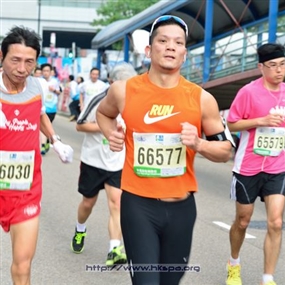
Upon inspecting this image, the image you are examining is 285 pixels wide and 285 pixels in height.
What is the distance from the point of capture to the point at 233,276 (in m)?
6.59

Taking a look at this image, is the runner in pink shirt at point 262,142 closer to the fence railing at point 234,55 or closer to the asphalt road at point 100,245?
the asphalt road at point 100,245

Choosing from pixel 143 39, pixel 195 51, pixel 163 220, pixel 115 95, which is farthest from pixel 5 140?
pixel 195 51

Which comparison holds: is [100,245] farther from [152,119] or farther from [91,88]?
[91,88]

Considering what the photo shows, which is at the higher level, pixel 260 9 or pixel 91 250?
pixel 260 9

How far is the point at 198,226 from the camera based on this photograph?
9484 mm

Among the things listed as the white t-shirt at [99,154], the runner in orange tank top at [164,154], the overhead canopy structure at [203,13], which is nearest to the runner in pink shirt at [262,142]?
the white t-shirt at [99,154]

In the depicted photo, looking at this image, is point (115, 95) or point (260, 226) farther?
point (260, 226)

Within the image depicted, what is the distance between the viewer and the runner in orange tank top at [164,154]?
4379mm

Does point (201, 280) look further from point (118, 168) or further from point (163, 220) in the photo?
point (163, 220)

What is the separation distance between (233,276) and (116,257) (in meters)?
1.17

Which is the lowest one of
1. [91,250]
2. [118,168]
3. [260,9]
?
[91,250]

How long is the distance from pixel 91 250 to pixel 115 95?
3.55 m

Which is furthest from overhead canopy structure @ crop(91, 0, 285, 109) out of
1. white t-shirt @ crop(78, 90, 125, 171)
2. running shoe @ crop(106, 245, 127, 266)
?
running shoe @ crop(106, 245, 127, 266)

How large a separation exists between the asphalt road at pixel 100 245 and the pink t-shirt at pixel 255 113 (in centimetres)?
102
